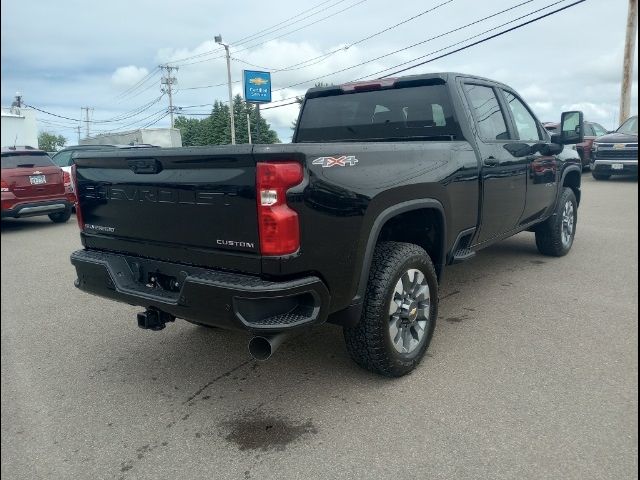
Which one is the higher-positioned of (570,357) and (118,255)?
(118,255)

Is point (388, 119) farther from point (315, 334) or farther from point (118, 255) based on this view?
point (118, 255)

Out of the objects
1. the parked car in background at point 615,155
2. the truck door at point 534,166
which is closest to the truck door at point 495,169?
the truck door at point 534,166

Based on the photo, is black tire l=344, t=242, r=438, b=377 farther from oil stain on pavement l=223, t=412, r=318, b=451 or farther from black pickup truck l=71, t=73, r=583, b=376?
oil stain on pavement l=223, t=412, r=318, b=451

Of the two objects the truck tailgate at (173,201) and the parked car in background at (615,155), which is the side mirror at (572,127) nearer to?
the truck tailgate at (173,201)

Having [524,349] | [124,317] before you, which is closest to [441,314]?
[524,349]

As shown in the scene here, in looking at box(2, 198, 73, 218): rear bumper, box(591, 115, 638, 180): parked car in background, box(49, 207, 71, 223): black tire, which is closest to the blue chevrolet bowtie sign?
box(49, 207, 71, 223): black tire

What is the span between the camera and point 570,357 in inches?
137

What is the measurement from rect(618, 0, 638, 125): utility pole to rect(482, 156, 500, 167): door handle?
62.7 feet

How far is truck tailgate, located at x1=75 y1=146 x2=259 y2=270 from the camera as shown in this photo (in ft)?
8.26

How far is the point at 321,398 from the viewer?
10.1 ft

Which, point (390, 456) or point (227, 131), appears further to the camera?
point (227, 131)

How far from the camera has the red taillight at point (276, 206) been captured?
2.43 m

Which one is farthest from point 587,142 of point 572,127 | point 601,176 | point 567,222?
point 572,127

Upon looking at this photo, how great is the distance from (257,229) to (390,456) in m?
1.27
